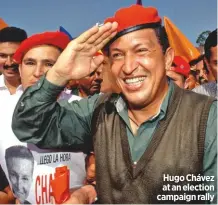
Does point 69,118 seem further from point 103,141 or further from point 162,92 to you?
point 162,92

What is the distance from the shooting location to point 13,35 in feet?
12.4

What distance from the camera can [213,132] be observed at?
172cm

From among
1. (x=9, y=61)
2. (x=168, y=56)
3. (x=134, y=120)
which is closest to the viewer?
(x=134, y=120)

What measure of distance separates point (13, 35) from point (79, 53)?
2027 millimetres

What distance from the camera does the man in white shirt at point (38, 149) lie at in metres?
2.28

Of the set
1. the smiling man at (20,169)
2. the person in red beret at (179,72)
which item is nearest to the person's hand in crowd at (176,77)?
the person in red beret at (179,72)

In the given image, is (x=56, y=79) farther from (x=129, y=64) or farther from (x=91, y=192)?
(x=91, y=192)

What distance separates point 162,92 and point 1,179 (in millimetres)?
1416

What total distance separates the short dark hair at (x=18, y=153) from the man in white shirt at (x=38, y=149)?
0.02 meters

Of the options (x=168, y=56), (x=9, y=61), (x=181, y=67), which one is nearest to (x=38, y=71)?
(x=168, y=56)

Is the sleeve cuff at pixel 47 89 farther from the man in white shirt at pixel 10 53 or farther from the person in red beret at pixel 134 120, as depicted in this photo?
the man in white shirt at pixel 10 53

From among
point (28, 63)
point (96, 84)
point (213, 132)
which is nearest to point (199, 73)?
point (96, 84)

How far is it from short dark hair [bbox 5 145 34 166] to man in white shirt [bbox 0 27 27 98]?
121 cm

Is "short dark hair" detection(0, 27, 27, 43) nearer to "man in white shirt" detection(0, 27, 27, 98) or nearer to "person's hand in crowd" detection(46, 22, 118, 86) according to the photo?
"man in white shirt" detection(0, 27, 27, 98)
